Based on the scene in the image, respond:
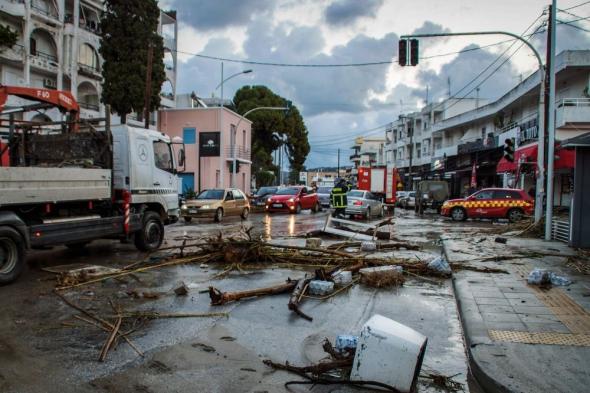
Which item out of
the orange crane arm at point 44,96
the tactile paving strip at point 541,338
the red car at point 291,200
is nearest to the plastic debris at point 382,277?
the tactile paving strip at point 541,338

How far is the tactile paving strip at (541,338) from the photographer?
15.6 ft

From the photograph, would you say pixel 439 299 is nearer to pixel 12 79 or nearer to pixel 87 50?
pixel 12 79

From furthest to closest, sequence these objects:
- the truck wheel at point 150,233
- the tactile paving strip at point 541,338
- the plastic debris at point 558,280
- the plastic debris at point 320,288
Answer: the truck wheel at point 150,233 < the plastic debris at point 558,280 < the plastic debris at point 320,288 < the tactile paving strip at point 541,338

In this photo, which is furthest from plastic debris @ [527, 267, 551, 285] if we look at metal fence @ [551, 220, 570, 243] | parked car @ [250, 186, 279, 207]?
parked car @ [250, 186, 279, 207]

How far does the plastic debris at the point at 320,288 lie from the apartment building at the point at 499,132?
14.7 m

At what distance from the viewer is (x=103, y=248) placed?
1210 centimetres

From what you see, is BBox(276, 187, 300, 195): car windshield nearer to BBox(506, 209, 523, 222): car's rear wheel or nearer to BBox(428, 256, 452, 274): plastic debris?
BBox(506, 209, 523, 222): car's rear wheel

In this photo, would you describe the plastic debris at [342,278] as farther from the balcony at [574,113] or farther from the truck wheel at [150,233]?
the balcony at [574,113]

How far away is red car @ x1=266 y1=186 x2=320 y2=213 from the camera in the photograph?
2755 centimetres

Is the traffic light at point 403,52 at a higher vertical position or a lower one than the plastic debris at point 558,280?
higher

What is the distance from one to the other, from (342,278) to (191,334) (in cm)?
331

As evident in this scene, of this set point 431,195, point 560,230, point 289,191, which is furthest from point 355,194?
point 560,230

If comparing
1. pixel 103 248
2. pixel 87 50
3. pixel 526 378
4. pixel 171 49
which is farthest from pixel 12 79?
pixel 526 378

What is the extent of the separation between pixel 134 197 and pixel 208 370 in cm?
744
